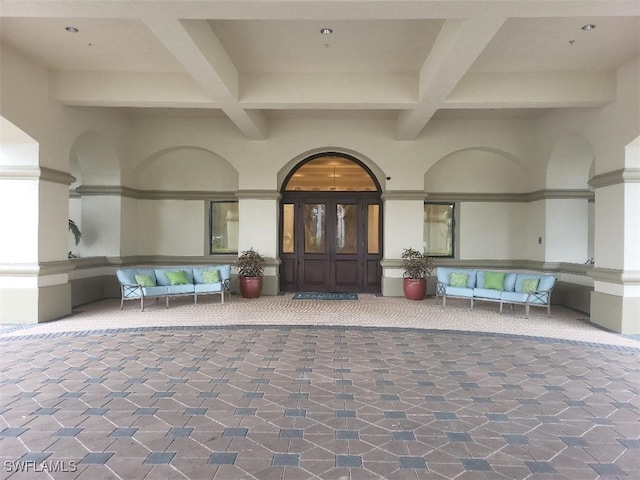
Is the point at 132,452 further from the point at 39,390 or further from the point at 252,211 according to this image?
the point at 252,211

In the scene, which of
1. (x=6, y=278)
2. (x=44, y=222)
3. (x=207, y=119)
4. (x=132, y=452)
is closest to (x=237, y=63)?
(x=207, y=119)

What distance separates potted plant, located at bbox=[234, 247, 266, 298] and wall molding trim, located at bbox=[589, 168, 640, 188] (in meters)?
6.87

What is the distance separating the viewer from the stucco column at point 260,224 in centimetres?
1018

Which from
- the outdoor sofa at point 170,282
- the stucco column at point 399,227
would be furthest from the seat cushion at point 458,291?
the outdoor sofa at point 170,282

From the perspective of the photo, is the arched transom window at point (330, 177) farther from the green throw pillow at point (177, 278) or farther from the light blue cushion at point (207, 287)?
the green throw pillow at point (177, 278)

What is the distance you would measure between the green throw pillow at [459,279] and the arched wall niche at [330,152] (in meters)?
2.75

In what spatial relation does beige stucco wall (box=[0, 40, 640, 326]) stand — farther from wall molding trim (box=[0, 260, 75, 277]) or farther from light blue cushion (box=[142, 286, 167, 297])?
wall molding trim (box=[0, 260, 75, 277])

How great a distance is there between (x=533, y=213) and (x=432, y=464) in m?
8.67

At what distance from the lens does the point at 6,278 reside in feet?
22.6

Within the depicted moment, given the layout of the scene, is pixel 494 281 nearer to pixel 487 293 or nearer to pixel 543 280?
pixel 487 293

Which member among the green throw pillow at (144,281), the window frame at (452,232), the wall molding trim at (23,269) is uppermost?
the window frame at (452,232)

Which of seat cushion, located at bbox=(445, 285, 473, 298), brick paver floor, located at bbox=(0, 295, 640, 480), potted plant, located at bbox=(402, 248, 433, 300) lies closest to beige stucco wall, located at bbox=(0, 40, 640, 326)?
potted plant, located at bbox=(402, 248, 433, 300)

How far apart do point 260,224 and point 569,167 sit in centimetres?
706

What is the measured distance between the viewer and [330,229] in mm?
10898
